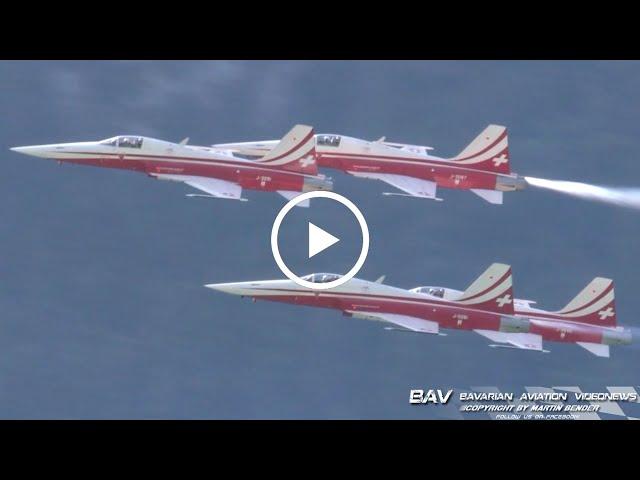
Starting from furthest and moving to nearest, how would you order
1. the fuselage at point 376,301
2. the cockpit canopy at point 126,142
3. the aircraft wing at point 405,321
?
1. the cockpit canopy at point 126,142
2. the fuselage at point 376,301
3. the aircraft wing at point 405,321

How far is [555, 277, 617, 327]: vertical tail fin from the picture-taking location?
112 meters

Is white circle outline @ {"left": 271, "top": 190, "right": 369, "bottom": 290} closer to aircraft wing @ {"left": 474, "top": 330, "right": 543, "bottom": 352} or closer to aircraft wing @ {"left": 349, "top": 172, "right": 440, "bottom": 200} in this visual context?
aircraft wing @ {"left": 349, "top": 172, "right": 440, "bottom": 200}

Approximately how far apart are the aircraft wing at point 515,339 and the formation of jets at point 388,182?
0.06m

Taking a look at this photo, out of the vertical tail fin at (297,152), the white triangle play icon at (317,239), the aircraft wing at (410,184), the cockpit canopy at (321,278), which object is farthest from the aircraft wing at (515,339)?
the vertical tail fin at (297,152)

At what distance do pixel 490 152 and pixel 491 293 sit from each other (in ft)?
30.6

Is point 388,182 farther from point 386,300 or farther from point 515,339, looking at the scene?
point 515,339

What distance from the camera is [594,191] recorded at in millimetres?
116875

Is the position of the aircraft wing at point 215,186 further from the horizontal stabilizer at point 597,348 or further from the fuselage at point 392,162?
the horizontal stabilizer at point 597,348

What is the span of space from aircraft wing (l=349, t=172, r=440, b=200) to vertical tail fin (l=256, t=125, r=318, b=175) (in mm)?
4904

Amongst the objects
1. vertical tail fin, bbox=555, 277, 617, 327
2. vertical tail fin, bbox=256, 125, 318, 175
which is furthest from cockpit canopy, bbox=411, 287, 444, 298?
vertical tail fin, bbox=256, 125, 318, 175

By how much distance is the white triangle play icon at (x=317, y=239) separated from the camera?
10901 cm

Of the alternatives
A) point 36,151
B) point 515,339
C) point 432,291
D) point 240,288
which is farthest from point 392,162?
point 36,151

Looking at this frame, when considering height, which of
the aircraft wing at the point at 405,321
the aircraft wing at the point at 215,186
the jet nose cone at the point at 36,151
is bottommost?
the aircraft wing at the point at 405,321

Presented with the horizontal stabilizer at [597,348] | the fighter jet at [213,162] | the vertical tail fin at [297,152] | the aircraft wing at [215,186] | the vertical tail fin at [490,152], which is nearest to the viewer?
the vertical tail fin at [297,152]
